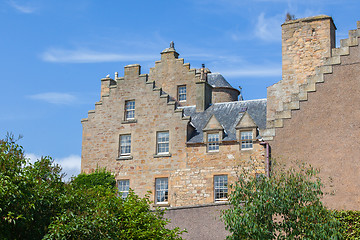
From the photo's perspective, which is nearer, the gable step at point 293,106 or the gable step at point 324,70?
the gable step at point 324,70

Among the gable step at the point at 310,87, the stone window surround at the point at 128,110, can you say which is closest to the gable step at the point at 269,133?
the gable step at the point at 310,87

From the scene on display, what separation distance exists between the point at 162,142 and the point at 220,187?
5.04 m

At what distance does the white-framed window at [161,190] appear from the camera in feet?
123

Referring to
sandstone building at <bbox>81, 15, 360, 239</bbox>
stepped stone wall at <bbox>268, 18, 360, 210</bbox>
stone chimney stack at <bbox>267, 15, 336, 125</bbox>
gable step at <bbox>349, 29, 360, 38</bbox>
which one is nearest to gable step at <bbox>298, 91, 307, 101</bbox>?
stepped stone wall at <bbox>268, 18, 360, 210</bbox>

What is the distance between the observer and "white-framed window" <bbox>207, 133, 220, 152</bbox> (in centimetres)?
3712

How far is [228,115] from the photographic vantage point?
39.2 meters

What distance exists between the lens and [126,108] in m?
40.2

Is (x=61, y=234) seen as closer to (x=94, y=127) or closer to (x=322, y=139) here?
(x=322, y=139)

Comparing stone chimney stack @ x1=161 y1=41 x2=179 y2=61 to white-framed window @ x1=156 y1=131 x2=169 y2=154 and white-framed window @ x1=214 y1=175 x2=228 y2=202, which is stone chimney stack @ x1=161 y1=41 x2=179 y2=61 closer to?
white-framed window @ x1=156 y1=131 x2=169 y2=154

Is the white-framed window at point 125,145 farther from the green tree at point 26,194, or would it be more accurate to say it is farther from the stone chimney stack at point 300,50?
the green tree at point 26,194

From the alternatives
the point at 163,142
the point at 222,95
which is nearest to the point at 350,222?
the point at 163,142

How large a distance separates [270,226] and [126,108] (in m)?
21.0

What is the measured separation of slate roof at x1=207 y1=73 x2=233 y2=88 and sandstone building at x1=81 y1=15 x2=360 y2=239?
2115 mm

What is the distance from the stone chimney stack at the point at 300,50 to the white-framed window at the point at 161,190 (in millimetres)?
7992
